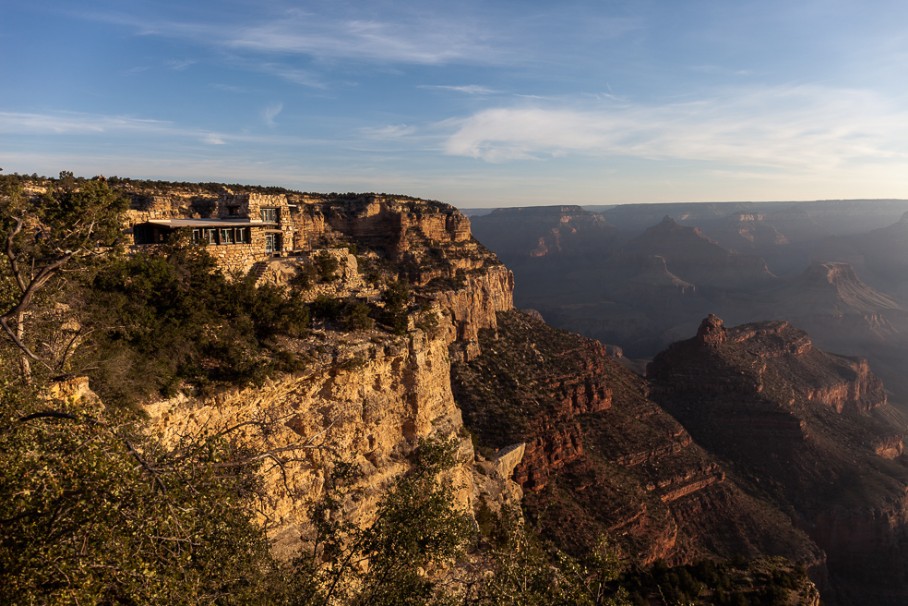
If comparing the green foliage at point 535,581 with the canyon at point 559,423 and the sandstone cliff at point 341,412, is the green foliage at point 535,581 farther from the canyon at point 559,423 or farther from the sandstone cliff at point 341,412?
the canyon at point 559,423

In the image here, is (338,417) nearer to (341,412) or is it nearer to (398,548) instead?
(341,412)

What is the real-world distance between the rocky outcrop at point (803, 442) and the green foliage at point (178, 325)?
58641 millimetres

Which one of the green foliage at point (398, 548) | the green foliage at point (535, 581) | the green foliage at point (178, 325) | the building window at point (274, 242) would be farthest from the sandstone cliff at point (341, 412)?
the green foliage at point (535, 581)

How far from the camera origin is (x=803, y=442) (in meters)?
59.6

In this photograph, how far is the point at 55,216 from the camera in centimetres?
980

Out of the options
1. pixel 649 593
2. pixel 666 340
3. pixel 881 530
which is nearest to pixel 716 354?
pixel 881 530

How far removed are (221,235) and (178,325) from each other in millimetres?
5933

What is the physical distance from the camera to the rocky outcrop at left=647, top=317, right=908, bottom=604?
51594 millimetres

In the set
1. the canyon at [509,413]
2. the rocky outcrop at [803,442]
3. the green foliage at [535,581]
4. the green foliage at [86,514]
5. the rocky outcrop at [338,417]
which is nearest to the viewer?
the green foliage at [86,514]

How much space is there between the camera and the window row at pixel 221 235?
17.8 meters

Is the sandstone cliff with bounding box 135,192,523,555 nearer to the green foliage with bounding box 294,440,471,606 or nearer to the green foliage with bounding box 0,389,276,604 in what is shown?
the green foliage with bounding box 294,440,471,606

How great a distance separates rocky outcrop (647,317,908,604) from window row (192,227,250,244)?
194ft

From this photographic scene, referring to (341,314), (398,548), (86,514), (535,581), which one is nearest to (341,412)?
(341,314)

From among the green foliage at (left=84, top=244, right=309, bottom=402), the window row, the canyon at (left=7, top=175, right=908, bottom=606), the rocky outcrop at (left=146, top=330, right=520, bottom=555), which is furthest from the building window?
the rocky outcrop at (left=146, top=330, right=520, bottom=555)
